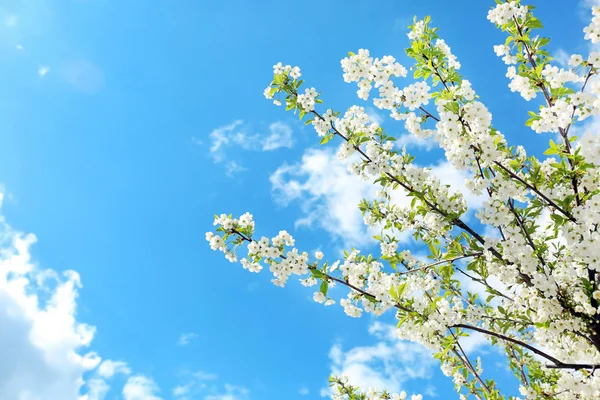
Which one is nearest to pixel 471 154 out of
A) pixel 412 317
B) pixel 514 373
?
pixel 412 317

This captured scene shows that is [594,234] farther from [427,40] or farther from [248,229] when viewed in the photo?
[248,229]

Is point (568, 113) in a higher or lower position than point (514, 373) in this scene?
higher

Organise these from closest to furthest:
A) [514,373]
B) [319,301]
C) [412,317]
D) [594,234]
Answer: [594,234], [412,317], [319,301], [514,373]

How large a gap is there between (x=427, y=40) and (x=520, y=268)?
3363 millimetres

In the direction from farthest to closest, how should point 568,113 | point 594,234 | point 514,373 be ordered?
point 514,373 < point 568,113 < point 594,234

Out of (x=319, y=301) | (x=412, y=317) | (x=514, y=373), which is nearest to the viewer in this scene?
(x=412, y=317)

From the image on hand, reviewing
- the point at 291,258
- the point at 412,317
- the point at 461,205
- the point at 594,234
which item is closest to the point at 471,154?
the point at 461,205

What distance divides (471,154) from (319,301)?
2898mm

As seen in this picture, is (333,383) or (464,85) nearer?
(464,85)

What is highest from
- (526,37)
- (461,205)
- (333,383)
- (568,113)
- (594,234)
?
(526,37)

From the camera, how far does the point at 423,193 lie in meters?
5.63

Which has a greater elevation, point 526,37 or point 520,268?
point 526,37

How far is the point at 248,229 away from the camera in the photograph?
565 cm

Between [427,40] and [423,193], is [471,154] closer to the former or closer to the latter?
[423,193]
